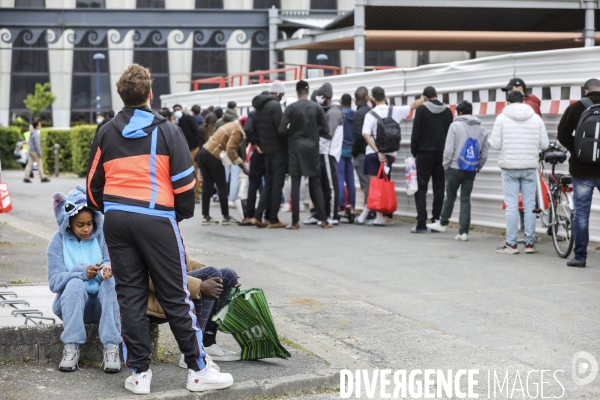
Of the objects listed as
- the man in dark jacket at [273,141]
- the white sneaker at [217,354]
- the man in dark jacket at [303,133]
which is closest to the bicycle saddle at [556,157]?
the man in dark jacket at [303,133]

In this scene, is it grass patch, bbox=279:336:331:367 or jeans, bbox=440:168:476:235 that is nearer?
grass patch, bbox=279:336:331:367

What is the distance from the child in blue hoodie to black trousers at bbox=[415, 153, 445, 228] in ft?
25.1

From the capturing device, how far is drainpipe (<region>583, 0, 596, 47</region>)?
22.0 meters

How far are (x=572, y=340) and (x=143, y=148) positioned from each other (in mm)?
3370

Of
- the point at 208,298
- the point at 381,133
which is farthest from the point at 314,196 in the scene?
the point at 208,298

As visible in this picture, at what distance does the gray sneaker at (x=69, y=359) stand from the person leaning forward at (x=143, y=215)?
0.55 m

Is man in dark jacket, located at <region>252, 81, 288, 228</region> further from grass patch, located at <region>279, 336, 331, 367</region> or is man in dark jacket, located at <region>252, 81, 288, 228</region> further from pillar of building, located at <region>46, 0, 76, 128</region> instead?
pillar of building, located at <region>46, 0, 76, 128</region>

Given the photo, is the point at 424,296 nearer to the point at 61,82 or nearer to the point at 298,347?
the point at 298,347

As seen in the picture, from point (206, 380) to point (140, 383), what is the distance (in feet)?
1.15

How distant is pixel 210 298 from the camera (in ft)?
18.5

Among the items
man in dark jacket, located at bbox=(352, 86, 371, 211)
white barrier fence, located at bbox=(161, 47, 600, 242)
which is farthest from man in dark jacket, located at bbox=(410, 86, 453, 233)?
man in dark jacket, located at bbox=(352, 86, 371, 211)

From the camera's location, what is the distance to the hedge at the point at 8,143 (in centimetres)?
3369

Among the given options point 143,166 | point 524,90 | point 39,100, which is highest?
point 39,100

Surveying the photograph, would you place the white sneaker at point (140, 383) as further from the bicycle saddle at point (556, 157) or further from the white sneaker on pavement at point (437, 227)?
the white sneaker on pavement at point (437, 227)
